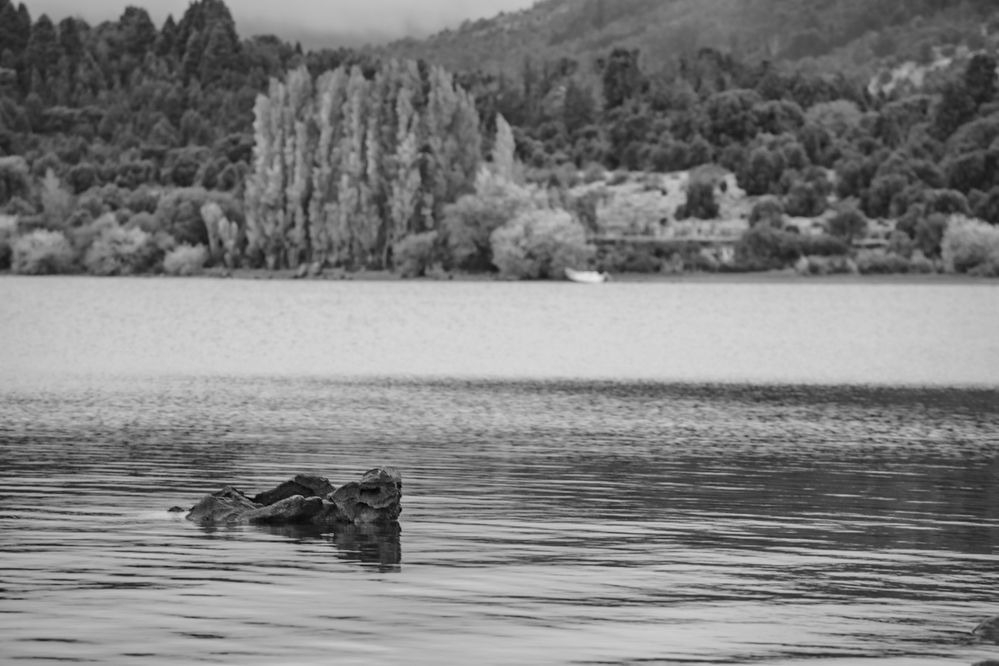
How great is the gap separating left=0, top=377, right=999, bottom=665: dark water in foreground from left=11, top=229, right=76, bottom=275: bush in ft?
394

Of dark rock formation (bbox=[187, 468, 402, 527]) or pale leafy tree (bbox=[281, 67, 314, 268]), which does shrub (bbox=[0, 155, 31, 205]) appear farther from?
dark rock formation (bbox=[187, 468, 402, 527])

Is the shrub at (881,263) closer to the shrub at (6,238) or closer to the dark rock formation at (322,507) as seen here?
the shrub at (6,238)

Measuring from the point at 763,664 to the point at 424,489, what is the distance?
467 inches

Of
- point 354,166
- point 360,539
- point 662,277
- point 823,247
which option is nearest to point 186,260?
point 354,166

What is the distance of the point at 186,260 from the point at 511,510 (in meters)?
131

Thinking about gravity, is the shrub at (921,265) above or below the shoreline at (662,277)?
above

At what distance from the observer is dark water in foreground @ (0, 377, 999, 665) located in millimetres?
17000

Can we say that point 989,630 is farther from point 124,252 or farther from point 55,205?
point 55,205

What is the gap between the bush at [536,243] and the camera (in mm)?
145375

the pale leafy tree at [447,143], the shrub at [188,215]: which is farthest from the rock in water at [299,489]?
the shrub at [188,215]

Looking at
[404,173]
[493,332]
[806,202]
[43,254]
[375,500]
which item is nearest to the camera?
[375,500]

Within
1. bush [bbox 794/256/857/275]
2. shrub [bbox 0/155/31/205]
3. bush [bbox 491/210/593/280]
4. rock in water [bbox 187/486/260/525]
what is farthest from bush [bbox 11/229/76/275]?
rock in water [bbox 187/486/260/525]

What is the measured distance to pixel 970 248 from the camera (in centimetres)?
16888

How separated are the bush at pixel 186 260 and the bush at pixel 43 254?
10632 millimetres
